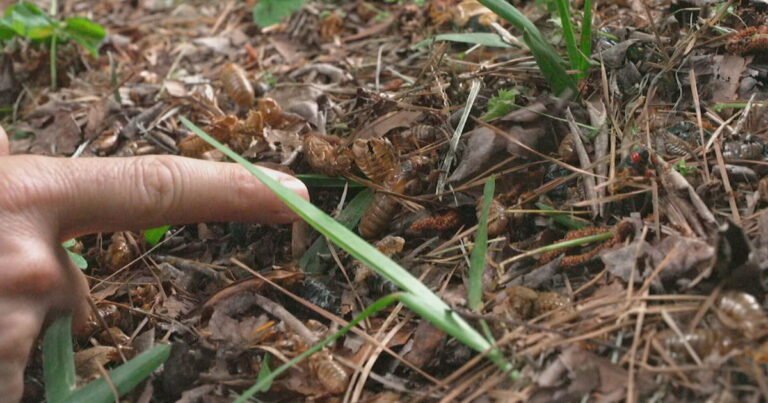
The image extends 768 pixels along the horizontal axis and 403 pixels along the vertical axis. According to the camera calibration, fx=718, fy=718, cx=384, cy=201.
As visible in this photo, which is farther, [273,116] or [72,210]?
[273,116]

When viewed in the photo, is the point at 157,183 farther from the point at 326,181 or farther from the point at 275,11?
the point at 275,11

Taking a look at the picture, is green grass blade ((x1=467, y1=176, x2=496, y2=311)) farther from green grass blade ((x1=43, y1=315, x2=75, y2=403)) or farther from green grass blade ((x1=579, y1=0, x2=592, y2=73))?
green grass blade ((x1=43, y1=315, x2=75, y2=403))

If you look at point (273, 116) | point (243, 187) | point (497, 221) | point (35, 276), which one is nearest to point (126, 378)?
point (35, 276)

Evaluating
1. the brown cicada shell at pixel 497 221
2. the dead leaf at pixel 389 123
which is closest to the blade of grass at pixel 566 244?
the brown cicada shell at pixel 497 221

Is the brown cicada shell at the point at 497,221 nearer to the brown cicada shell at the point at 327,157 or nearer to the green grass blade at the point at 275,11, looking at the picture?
the brown cicada shell at the point at 327,157

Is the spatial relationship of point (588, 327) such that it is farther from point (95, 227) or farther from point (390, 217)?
point (95, 227)

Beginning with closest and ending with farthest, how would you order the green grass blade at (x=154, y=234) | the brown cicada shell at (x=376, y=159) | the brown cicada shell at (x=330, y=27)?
the brown cicada shell at (x=376, y=159), the green grass blade at (x=154, y=234), the brown cicada shell at (x=330, y=27)
